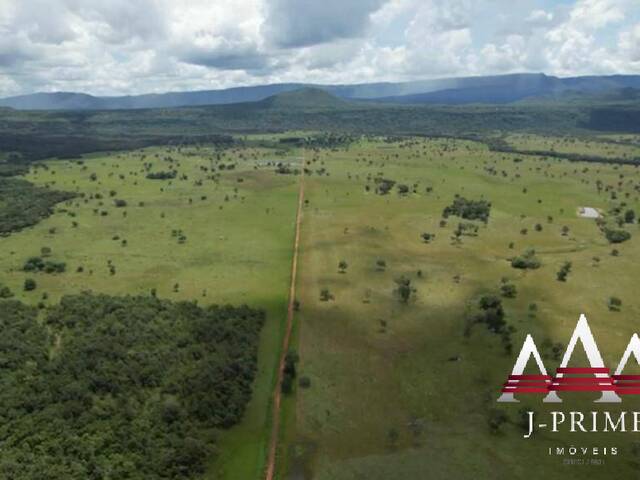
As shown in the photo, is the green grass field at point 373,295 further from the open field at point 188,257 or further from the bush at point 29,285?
the bush at point 29,285

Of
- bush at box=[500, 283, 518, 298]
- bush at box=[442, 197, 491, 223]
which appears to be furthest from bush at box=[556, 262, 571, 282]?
bush at box=[442, 197, 491, 223]

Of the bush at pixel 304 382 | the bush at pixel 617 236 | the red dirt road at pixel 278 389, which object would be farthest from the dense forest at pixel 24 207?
the bush at pixel 617 236

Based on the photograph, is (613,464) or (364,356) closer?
(613,464)

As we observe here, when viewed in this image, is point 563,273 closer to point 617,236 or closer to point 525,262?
point 525,262

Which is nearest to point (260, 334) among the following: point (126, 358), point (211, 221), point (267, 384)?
point (267, 384)

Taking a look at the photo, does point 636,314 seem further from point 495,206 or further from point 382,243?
point 495,206
